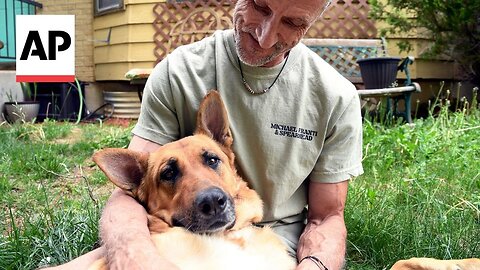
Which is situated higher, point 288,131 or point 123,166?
point 288,131

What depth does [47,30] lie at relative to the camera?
244 inches

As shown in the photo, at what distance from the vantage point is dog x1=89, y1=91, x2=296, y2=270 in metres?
1.88

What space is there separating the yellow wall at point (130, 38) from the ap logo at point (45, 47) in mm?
1819

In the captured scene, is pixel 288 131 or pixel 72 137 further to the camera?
pixel 72 137

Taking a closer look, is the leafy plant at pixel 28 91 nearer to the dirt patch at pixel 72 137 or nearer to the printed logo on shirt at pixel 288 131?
the dirt patch at pixel 72 137

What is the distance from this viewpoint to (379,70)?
22.6ft

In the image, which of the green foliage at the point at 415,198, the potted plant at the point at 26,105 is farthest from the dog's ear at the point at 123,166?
the potted plant at the point at 26,105

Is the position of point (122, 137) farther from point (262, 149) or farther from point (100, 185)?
point (262, 149)

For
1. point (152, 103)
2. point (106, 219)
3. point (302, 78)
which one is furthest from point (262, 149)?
point (106, 219)

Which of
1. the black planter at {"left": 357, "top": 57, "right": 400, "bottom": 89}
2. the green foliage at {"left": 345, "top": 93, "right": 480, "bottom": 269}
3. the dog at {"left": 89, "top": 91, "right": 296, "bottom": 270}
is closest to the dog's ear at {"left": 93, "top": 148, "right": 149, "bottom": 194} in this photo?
the dog at {"left": 89, "top": 91, "right": 296, "bottom": 270}

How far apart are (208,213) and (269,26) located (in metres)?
0.74

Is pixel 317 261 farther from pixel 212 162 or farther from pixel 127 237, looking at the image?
pixel 127 237

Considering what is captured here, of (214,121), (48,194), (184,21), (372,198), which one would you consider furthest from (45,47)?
(214,121)

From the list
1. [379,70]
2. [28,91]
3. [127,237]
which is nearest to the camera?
[127,237]
